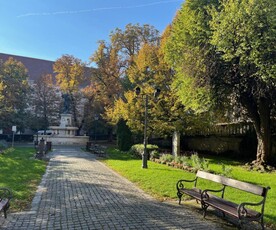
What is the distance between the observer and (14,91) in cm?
3853

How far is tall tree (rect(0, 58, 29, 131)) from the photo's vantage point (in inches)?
1443

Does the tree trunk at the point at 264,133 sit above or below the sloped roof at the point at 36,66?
below

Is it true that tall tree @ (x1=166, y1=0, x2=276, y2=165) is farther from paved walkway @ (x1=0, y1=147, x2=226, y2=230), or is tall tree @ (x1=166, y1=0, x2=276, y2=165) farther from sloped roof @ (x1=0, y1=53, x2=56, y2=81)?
sloped roof @ (x1=0, y1=53, x2=56, y2=81)

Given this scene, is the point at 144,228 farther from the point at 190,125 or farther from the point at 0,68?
the point at 0,68

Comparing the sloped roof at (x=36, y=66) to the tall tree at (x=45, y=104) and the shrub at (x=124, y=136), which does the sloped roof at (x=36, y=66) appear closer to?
the tall tree at (x=45, y=104)

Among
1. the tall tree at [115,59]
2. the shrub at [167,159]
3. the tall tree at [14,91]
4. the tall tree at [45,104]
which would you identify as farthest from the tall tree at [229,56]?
the tall tree at [45,104]

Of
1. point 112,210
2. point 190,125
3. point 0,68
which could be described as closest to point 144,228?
point 112,210

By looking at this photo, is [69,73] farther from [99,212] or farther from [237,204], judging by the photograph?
[237,204]

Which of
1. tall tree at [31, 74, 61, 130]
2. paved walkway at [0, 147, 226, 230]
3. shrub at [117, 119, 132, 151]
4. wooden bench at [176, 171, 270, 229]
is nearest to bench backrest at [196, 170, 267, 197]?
wooden bench at [176, 171, 270, 229]

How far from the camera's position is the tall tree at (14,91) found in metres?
36.6

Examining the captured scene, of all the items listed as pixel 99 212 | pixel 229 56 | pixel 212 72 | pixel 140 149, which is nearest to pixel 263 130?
pixel 212 72

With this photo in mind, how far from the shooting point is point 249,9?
1245 cm

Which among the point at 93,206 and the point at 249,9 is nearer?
the point at 93,206

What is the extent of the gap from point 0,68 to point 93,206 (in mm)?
37279
